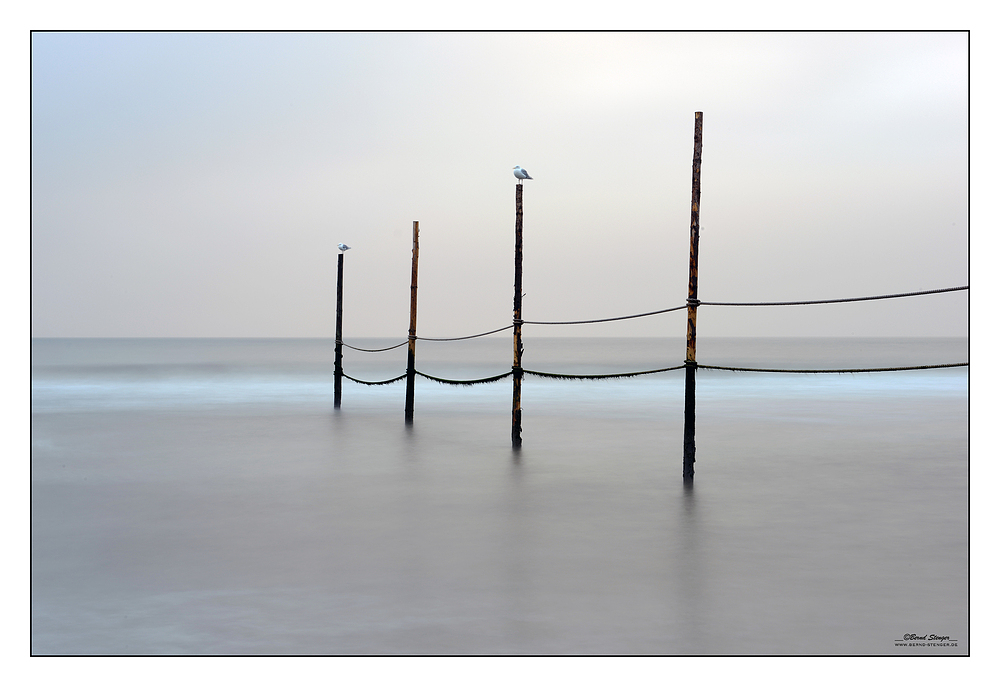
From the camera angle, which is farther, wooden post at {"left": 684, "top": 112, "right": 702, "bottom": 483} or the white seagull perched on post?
the white seagull perched on post

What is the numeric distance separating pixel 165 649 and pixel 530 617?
8.26 feet

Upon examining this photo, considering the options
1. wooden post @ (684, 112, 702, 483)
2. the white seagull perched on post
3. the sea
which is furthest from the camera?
the white seagull perched on post

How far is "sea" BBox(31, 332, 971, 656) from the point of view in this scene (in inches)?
261

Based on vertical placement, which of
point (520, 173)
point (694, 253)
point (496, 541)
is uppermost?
point (520, 173)

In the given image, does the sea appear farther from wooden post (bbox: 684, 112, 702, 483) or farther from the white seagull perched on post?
the white seagull perched on post

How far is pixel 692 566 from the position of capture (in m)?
8.58

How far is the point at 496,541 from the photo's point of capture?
31.8 feet

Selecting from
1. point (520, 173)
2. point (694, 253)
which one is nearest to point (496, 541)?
point (694, 253)

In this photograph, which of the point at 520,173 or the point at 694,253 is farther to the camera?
the point at 520,173

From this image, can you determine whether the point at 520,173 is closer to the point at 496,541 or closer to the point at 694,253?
the point at 694,253

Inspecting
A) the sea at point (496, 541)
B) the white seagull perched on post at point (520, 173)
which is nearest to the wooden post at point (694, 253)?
the sea at point (496, 541)

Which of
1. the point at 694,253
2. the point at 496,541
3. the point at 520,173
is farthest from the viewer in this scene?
the point at 520,173

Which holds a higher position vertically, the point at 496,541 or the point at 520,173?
the point at 520,173

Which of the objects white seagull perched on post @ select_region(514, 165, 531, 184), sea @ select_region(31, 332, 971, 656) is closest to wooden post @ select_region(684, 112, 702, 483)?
sea @ select_region(31, 332, 971, 656)
